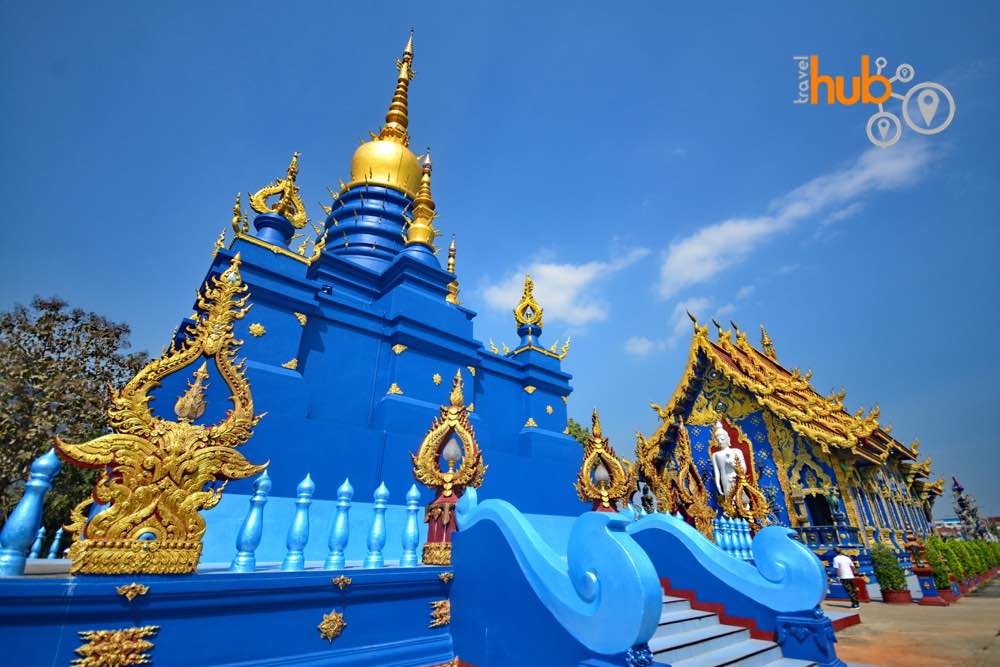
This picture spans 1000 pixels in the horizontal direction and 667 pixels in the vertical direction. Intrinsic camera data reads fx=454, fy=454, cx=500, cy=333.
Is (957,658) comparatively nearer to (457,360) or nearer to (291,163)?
(457,360)

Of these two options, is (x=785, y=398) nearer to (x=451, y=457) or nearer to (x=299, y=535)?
(x=451, y=457)

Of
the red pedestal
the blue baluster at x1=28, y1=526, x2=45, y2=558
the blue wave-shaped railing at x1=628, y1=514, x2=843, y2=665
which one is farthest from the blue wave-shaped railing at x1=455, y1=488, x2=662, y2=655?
the red pedestal

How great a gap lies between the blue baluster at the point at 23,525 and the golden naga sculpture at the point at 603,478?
5.23 meters

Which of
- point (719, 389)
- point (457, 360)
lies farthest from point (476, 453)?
point (719, 389)

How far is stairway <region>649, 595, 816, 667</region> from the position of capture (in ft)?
13.3

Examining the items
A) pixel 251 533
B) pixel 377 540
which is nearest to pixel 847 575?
pixel 377 540

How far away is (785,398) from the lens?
1301 centimetres

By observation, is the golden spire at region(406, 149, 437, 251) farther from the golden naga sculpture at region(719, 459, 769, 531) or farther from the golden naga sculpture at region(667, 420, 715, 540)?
the golden naga sculpture at region(719, 459, 769, 531)

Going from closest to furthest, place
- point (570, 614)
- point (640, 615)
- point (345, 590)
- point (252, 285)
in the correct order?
point (640, 615) < point (570, 614) < point (345, 590) < point (252, 285)

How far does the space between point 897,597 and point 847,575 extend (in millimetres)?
1493

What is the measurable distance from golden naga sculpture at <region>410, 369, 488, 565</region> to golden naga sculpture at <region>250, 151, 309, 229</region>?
29.8ft

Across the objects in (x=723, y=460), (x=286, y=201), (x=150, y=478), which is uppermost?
(x=286, y=201)

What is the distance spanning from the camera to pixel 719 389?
48.9 feet

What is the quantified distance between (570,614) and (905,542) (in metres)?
13.7
